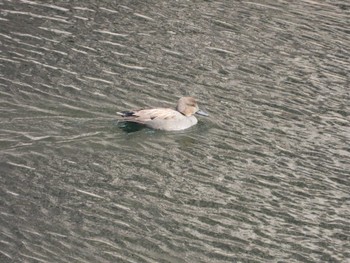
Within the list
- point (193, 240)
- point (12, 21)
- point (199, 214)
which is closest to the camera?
point (193, 240)

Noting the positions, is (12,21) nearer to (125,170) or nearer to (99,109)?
(99,109)

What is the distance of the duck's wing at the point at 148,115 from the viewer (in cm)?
1636

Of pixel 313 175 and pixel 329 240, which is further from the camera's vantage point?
pixel 313 175

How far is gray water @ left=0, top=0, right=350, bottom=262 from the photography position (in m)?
12.9

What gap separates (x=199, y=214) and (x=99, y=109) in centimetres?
422

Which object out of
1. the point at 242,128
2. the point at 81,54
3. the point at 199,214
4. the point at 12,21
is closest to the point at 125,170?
the point at 199,214

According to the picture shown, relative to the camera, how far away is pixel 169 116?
1684 cm

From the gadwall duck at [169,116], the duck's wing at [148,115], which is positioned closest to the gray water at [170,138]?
the gadwall duck at [169,116]

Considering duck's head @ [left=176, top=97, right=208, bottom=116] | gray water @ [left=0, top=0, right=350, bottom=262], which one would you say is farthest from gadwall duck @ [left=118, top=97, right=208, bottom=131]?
gray water @ [left=0, top=0, right=350, bottom=262]

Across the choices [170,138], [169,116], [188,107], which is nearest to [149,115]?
[169,116]

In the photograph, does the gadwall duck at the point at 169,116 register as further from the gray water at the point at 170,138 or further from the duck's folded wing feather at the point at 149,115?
the gray water at the point at 170,138

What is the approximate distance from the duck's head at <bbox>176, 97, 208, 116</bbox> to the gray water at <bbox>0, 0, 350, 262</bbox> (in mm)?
367

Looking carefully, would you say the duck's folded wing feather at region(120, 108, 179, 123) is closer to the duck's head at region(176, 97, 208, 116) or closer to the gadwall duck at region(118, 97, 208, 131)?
the gadwall duck at region(118, 97, 208, 131)

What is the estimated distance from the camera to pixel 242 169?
15.4 meters
